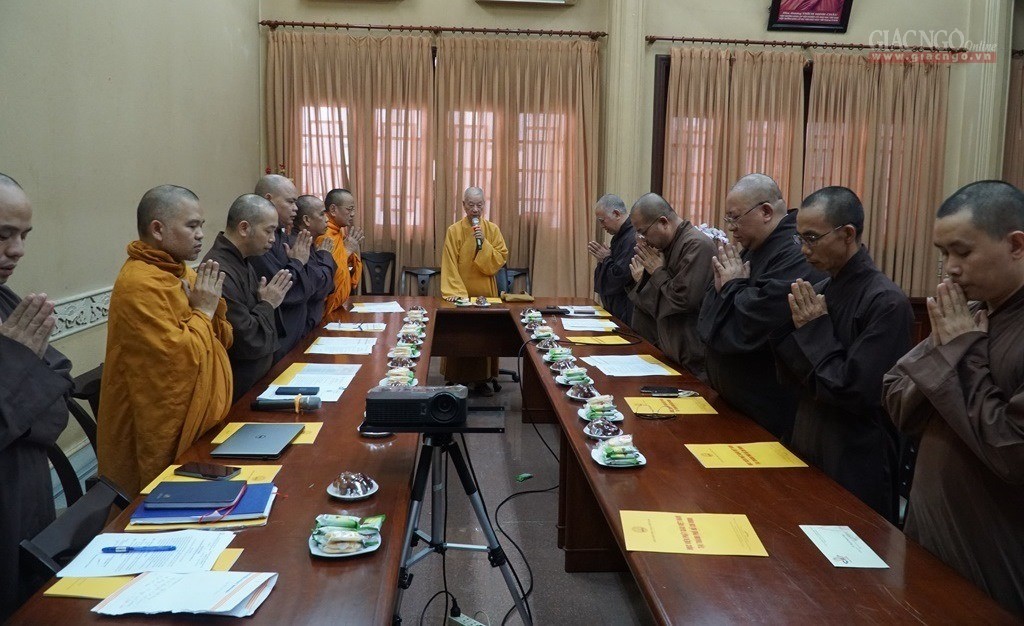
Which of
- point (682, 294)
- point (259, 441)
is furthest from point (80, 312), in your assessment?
point (682, 294)

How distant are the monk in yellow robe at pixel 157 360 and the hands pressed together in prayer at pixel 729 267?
1687mm

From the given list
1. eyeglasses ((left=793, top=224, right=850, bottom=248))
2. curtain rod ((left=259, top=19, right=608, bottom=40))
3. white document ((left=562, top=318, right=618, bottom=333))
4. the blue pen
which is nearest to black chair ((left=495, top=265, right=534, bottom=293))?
white document ((left=562, top=318, right=618, bottom=333))

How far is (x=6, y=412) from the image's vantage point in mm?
1631

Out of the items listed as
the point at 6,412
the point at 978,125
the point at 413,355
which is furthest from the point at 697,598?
the point at 978,125

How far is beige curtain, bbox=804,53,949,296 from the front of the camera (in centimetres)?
736

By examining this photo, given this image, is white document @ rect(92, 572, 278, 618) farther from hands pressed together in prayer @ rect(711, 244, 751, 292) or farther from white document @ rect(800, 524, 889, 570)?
hands pressed together in prayer @ rect(711, 244, 751, 292)

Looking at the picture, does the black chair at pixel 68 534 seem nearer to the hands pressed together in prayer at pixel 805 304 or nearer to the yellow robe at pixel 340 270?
the hands pressed together in prayer at pixel 805 304

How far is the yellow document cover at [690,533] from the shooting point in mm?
1474

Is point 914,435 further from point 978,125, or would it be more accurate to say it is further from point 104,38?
point 978,125

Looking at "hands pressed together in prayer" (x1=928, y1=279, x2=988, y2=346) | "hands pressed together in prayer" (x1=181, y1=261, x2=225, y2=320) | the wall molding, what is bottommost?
the wall molding

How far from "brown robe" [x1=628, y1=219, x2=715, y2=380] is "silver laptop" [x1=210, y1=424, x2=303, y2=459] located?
2.01 meters

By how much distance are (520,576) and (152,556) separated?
1762 mm

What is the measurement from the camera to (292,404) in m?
2.42

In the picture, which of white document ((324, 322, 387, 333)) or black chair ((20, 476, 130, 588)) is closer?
black chair ((20, 476, 130, 588))
